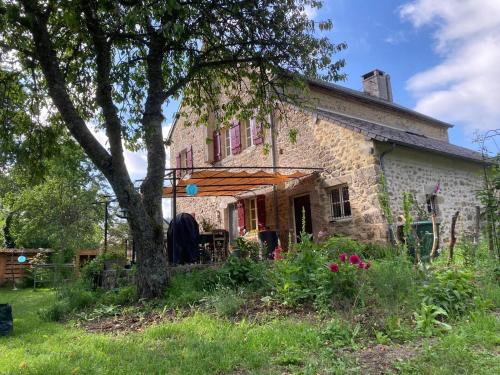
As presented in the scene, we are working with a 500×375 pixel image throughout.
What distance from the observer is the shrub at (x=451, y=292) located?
4.51 meters

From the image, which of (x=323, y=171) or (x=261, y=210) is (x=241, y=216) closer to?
(x=261, y=210)

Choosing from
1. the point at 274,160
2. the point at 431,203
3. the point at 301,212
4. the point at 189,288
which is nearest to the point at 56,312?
the point at 189,288

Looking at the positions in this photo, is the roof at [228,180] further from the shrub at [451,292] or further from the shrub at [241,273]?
the shrub at [451,292]

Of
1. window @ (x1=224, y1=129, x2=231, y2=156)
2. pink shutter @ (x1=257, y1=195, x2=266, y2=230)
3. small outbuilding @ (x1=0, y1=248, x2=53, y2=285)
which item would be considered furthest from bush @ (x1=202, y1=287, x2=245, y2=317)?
small outbuilding @ (x1=0, y1=248, x2=53, y2=285)

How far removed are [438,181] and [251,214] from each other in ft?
20.3

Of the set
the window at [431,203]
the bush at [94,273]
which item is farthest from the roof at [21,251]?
the window at [431,203]

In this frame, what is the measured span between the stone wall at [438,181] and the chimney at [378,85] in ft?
21.0

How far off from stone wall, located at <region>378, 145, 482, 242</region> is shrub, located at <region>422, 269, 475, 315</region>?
5.50m

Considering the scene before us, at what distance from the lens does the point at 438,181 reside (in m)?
Result: 11.6

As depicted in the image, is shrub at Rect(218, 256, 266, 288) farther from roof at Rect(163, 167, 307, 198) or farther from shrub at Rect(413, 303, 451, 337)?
roof at Rect(163, 167, 307, 198)

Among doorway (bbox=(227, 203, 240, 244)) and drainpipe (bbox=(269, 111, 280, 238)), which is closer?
drainpipe (bbox=(269, 111, 280, 238))

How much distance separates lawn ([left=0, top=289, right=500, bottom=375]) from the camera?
328 centimetres

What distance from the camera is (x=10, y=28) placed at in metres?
7.58

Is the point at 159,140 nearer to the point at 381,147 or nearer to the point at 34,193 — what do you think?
the point at 381,147
